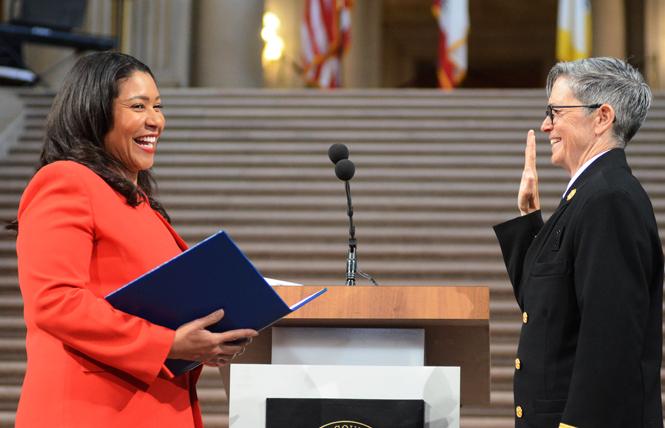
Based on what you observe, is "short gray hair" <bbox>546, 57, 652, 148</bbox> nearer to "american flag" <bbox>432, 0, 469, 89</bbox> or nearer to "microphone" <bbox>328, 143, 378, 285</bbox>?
"microphone" <bbox>328, 143, 378, 285</bbox>

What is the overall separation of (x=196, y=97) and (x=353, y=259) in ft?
25.6

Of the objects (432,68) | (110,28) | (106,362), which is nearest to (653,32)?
(110,28)

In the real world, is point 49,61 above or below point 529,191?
above

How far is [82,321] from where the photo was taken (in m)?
2.48

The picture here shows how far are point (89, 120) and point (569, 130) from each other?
4.33ft

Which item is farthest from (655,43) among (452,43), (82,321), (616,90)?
(82,321)

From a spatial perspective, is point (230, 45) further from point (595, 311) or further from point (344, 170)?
point (595, 311)

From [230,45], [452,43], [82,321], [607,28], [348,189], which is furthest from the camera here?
[607,28]

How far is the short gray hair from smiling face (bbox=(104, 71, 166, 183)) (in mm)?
1180

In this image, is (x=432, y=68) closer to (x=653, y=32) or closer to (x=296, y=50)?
(x=296, y=50)

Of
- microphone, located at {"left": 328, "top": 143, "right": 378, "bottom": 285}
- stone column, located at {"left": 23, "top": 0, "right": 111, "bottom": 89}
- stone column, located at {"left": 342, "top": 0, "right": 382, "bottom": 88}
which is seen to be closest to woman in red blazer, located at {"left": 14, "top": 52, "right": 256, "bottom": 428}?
microphone, located at {"left": 328, "top": 143, "right": 378, "bottom": 285}

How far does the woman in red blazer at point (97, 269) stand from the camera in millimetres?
2516

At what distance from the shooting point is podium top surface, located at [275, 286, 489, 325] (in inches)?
113

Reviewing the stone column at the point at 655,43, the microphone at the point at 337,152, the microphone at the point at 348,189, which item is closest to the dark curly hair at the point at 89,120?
the microphone at the point at 348,189
